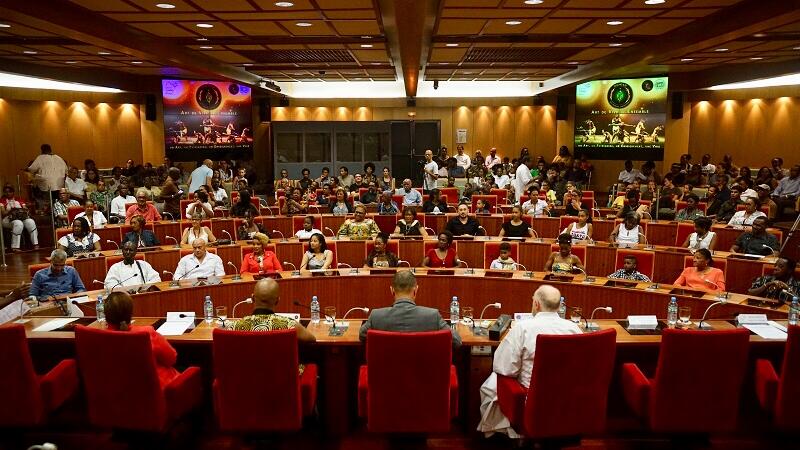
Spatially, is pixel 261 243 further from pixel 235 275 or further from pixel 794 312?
pixel 794 312

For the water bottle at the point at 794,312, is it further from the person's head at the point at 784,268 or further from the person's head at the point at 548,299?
the person's head at the point at 548,299

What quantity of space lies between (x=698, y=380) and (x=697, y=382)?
14 mm

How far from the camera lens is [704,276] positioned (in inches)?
249

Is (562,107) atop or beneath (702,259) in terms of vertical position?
atop

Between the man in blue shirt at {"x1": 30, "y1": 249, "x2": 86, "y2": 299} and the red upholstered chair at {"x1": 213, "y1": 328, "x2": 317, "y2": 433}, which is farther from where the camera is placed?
the man in blue shirt at {"x1": 30, "y1": 249, "x2": 86, "y2": 299}

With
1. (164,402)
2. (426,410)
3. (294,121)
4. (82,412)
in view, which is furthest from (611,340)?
(294,121)

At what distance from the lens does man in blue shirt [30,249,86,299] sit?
6.11 m

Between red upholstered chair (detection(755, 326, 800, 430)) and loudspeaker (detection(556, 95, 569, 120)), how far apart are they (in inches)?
631

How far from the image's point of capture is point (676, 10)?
7.30m

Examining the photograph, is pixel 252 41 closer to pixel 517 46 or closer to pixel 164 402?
pixel 517 46

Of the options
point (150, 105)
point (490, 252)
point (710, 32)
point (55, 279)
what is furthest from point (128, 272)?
point (150, 105)

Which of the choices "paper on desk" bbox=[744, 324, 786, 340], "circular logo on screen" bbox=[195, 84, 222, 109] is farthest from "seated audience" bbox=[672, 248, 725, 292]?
"circular logo on screen" bbox=[195, 84, 222, 109]

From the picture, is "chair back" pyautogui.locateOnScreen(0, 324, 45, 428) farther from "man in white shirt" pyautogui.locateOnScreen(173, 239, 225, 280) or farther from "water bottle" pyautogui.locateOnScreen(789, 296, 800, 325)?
"water bottle" pyautogui.locateOnScreen(789, 296, 800, 325)

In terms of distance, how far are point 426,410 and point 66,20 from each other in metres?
6.37
